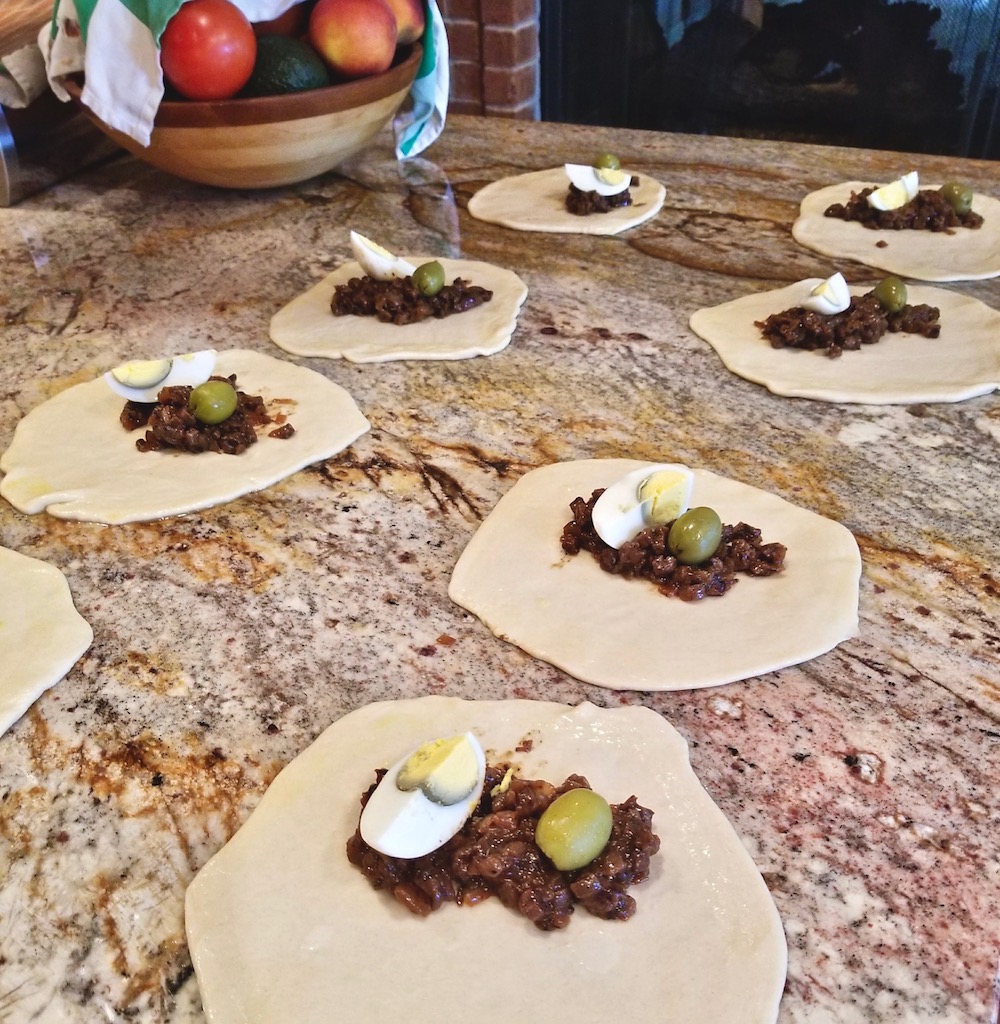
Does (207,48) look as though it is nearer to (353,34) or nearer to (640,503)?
(353,34)

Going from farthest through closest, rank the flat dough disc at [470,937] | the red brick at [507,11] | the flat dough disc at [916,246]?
the red brick at [507,11] → the flat dough disc at [916,246] → the flat dough disc at [470,937]

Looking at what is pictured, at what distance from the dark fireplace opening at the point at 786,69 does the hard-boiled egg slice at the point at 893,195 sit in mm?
1506

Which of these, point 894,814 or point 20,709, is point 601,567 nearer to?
point 894,814

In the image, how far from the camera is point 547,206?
2938mm

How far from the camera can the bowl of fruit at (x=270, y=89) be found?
2.62 meters

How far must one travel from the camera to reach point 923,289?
2439 mm

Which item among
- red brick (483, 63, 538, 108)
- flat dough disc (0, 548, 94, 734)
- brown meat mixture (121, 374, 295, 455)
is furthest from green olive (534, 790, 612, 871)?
red brick (483, 63, 538, 108)

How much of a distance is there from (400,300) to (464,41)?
2526 mm

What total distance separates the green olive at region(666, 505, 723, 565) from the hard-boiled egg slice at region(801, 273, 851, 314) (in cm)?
82

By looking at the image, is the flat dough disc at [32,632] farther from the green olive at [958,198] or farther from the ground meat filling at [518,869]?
the green olive at [958,198]

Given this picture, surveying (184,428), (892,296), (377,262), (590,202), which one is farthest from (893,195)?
(184,428)

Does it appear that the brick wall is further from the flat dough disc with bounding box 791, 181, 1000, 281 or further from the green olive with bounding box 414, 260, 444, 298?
the green olive with bounding box 414, 260, 444, 298

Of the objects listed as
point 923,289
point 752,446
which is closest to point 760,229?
point 923,289

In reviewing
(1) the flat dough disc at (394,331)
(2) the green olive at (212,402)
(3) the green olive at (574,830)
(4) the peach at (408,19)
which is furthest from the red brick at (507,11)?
(3) the green olive at (574,830)
